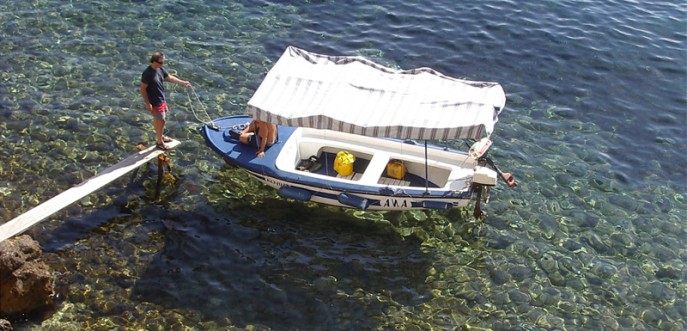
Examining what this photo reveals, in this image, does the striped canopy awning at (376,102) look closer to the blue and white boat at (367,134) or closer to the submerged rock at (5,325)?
the blue and white boat at (367,134)

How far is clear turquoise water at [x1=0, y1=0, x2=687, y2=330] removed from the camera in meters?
17.5

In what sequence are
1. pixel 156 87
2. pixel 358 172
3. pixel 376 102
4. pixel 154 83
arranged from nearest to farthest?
pixel 376 102, pixel 154 83, pixel 156 87, pixel 358 172

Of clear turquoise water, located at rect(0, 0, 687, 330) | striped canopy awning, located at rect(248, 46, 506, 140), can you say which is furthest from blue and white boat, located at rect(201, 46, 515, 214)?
clear turquoise water, located at rect(0, 0, 687, 330)

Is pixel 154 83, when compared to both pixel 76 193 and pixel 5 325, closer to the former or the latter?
pixel 76 193

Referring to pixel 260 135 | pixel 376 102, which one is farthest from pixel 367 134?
pixel 260 135

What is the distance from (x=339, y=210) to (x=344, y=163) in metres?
1.41

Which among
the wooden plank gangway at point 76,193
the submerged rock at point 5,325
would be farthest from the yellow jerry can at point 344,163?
the submerged rock at point 5,325

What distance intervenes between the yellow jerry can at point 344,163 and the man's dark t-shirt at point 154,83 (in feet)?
17.3

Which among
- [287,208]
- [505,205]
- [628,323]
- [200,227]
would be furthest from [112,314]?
[628,323]

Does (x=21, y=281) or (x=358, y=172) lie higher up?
(x=358, y=172)

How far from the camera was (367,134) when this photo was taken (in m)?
18.2

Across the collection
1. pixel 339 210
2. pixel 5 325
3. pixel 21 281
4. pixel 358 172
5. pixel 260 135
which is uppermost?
pixel 260 135

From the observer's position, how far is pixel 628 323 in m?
17.3

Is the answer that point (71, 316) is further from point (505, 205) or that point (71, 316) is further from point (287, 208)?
point (505, 205)
